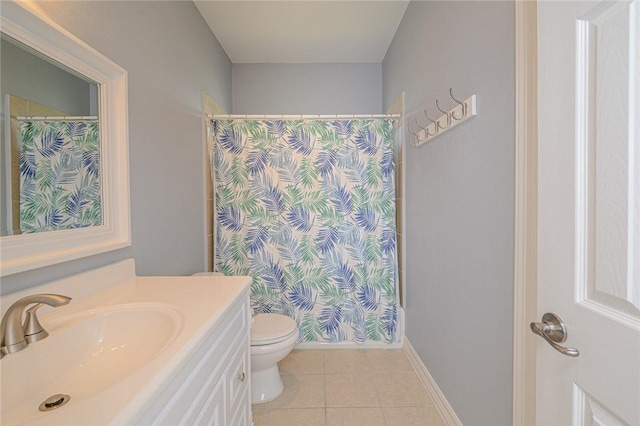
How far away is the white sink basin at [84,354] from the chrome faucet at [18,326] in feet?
0.06

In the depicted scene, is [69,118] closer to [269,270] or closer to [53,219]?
[53,219]

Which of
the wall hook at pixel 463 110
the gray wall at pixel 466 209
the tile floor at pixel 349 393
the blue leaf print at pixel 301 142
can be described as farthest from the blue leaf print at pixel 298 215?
the wall hook at pixel 463 110

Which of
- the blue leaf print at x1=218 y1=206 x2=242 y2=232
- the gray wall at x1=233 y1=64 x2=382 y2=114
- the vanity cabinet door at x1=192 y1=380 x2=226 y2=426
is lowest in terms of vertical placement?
the vanity cabinet door at x1=192 y1=380 x2=226 y2=426

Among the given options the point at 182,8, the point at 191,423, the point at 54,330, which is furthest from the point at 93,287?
the point at 182,8

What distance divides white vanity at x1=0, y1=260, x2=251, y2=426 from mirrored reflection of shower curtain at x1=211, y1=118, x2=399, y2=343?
90 cm

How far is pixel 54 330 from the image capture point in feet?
2.49

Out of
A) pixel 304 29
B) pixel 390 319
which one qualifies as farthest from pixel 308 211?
pixel 304 29

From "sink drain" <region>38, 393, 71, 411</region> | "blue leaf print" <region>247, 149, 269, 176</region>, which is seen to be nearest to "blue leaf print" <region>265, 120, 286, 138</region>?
"blue leaf print" <region>247, 149, 269, 176</region>

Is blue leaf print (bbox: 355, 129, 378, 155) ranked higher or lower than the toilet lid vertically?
higher

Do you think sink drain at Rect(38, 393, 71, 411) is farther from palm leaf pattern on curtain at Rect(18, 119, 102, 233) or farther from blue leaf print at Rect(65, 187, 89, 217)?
blue leaf print at Rect(65, 187, 89, 217)

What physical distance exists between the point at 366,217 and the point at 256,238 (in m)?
0.83

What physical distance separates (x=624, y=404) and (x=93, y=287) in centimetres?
145

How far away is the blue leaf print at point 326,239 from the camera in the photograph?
2.08 meters

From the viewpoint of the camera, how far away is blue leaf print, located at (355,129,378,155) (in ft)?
6.75
